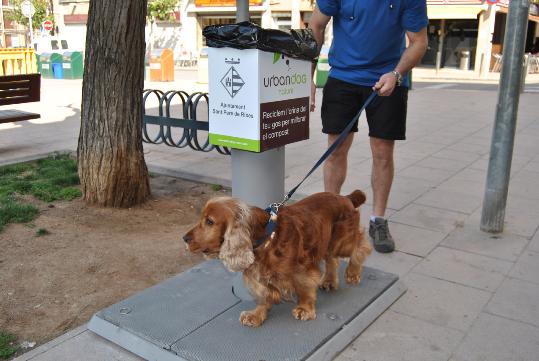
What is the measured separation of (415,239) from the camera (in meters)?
4.33

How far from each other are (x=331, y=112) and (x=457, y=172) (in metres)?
3.18

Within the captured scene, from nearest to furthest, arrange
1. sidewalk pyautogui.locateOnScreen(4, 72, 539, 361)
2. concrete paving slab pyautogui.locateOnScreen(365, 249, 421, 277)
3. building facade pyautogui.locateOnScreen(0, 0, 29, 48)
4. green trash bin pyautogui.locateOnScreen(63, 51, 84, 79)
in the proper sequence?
sidewalk pyautogui.locateOnScreen(4, 72, 539, 361) → concrete paving slab pyautogui.locateOnScreen(365, 249, 421, 277) → green trash bin pyautogui.locateOnScreen(63, 51, 84, 79) → building facade pyautogui.locateOnScreen(0, 0, 29, 48)

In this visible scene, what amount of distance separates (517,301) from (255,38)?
7.44 ft

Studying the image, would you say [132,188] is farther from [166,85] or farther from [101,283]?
[166,85]

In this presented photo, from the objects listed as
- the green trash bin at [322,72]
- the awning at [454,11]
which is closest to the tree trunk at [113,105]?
the green trash bin at [322,72]

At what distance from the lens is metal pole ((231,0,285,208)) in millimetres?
3201

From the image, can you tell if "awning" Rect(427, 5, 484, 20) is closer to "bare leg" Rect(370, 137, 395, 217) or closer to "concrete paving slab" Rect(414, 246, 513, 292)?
"bare leg" Rect(370, 137, 395, 217)

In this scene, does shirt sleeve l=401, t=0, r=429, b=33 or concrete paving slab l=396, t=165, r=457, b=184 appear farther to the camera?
concrete paving slab l=396, t=165, r=457, b=184

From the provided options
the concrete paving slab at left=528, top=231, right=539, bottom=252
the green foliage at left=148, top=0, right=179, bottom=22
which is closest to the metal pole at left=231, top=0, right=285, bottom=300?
→ the concrete paving slab at left=528, top=231, right=539, bottom=252

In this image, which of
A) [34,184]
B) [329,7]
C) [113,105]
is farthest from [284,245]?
[34,184]

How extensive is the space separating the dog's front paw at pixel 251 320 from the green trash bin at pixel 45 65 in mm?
21697

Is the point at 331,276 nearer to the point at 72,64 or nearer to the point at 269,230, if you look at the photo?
the point at 269,230

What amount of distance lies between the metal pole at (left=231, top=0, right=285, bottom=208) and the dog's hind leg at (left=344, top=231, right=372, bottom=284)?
60 cm

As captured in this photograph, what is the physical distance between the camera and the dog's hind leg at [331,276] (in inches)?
126
